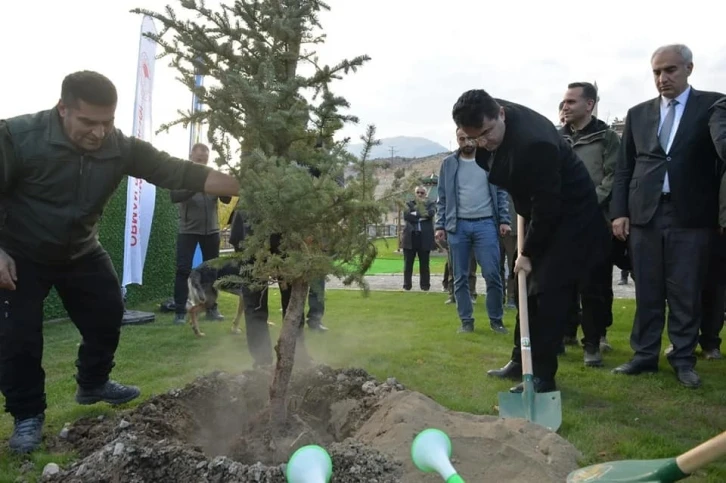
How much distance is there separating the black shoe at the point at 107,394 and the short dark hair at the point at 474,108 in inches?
110

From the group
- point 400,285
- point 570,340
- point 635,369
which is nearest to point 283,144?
point 635,369

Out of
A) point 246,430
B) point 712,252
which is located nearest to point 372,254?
point 246,430

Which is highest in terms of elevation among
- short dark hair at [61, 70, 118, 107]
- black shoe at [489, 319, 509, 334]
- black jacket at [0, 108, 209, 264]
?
short dark hair at [61, 70, 118, 107]

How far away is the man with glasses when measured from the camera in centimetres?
662

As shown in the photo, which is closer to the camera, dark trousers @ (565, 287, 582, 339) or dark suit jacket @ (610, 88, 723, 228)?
dark suit jacket @ (610, 88, 723, 228)

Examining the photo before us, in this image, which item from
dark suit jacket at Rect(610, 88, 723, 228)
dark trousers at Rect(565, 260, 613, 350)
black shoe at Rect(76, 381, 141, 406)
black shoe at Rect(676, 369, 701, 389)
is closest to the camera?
black shoe at Rect(76, 381, 141, 406)

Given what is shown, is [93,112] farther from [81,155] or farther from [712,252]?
[712,252]

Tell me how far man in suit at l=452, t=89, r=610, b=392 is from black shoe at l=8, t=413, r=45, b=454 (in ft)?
9.65

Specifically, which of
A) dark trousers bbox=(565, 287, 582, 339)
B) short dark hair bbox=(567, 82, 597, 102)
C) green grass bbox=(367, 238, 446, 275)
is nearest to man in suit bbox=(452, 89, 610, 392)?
green grass bbox=(367, 238, 446, 275)

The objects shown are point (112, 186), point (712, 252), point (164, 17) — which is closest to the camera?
point (164, 17)

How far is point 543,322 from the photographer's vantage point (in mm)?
4348

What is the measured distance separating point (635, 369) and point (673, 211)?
1227 mm

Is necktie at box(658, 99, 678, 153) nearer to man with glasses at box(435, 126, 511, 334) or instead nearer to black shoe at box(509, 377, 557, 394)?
black shoe at box(509, 377, 557, 394)

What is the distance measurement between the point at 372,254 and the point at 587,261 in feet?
6.41
